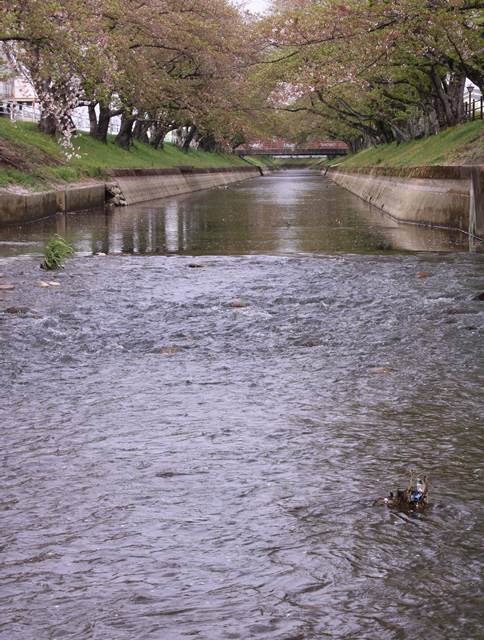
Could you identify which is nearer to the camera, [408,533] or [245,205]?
[408,533]

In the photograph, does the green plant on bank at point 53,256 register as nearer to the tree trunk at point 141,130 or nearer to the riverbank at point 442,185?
the riverbank at point 442,185

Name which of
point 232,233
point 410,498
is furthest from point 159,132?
point 410,498

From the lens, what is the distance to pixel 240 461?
466 cm

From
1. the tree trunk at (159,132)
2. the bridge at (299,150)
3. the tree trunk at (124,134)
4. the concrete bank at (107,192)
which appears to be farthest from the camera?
the bridge at (299,150)

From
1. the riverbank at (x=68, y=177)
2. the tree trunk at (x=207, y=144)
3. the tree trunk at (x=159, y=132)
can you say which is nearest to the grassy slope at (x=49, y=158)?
the riverbank at (x=68, y=177)

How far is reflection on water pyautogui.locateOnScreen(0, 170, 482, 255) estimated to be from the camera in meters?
16.3

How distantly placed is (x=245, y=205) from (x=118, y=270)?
20.2 meters

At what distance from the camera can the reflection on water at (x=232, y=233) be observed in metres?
16.3

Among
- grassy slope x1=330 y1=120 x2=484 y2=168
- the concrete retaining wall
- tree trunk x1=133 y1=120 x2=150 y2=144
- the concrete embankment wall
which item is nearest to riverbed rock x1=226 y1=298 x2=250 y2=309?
the concrete retaining wall

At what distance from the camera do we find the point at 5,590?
321 cm

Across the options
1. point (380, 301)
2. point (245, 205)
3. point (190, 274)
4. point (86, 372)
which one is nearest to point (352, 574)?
point (86, 372)

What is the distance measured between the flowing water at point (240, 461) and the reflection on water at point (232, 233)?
18.3 ft

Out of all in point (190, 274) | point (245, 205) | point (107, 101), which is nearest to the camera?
point (190, 274)

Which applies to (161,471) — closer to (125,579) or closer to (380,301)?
(125,579)
